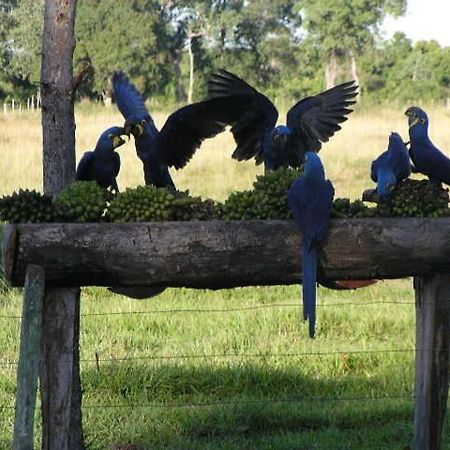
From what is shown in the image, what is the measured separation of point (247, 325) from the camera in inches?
256

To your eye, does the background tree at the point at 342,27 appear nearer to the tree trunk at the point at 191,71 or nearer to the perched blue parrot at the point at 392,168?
the tree trunk at the point at 191,71

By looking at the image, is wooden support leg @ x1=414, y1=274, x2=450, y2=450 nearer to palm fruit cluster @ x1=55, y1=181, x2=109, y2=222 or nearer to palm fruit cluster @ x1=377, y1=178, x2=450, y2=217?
palm fruit cluster @ x1=377, y1=178, x2=450, y2=217

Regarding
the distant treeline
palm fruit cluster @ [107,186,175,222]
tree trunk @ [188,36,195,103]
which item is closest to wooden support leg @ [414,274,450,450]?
palm fruit cluster @ [107,186,175,222]

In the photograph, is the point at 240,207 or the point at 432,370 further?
the point at 432,370

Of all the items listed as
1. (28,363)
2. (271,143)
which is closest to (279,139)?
(271,143)

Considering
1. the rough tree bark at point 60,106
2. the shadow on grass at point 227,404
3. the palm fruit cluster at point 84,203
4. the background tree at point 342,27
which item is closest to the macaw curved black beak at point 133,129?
the rough tree bark at point 60,106

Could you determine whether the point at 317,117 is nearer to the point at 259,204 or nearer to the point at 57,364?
the point at 259,204

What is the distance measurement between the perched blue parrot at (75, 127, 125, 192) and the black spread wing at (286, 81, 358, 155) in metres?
1.05

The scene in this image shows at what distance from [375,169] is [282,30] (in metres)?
41.0

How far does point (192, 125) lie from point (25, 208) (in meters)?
1.10

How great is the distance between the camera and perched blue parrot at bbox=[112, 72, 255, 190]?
13.8 feet

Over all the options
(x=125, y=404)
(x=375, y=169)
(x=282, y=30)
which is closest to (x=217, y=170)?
(x=125, y=404)

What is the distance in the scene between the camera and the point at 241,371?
5.62 m

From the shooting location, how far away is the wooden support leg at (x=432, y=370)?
3920 mm
